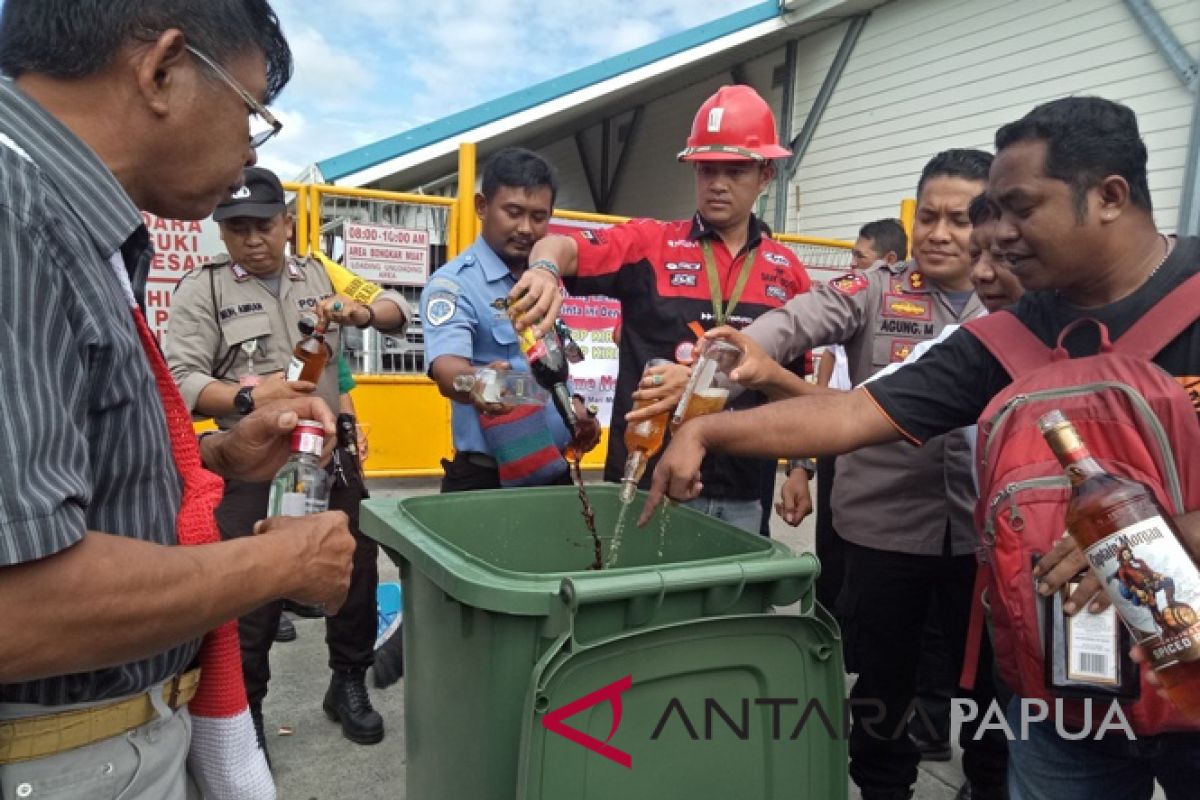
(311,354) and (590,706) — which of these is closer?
(590,706)

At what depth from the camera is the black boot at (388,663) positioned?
3.28 metres

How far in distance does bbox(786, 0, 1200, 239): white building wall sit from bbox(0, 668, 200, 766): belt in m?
7.66

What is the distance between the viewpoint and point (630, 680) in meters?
1.37

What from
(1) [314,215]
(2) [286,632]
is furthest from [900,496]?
(1) [314,215]

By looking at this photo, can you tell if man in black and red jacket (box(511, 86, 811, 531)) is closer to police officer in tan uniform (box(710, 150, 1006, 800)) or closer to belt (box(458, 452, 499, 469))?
police officer in tan uniform (box(710, 150, 1006, 800))

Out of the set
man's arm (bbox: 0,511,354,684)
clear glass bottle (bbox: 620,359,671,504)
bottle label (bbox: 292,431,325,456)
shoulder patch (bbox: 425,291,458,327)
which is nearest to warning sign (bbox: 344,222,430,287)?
shoulder patch (bbox: 425,291,458,327)

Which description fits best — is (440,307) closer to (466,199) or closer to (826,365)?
(826,365)

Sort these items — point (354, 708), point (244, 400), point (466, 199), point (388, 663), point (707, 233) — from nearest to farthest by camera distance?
point (244, 400), point (707, 233), point (354, 708), point (388, 663), point (466, 199)

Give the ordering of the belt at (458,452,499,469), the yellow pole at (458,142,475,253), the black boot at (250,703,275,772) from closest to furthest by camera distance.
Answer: the black boot at (250,703,275,772) < the belt at (458,452,499,469) < the yellow pole at (458,142,475,253)

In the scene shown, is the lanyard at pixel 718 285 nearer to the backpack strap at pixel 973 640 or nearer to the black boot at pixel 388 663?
the backpack strap at pixel 973 640

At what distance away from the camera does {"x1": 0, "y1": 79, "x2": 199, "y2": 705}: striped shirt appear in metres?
0.78

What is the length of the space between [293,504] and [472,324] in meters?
1.51

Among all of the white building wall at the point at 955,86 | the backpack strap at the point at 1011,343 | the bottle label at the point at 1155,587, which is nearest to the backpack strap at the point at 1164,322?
the backpack strap at the point at 1011,343

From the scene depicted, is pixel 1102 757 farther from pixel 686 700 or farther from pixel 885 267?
pixel 885 267
